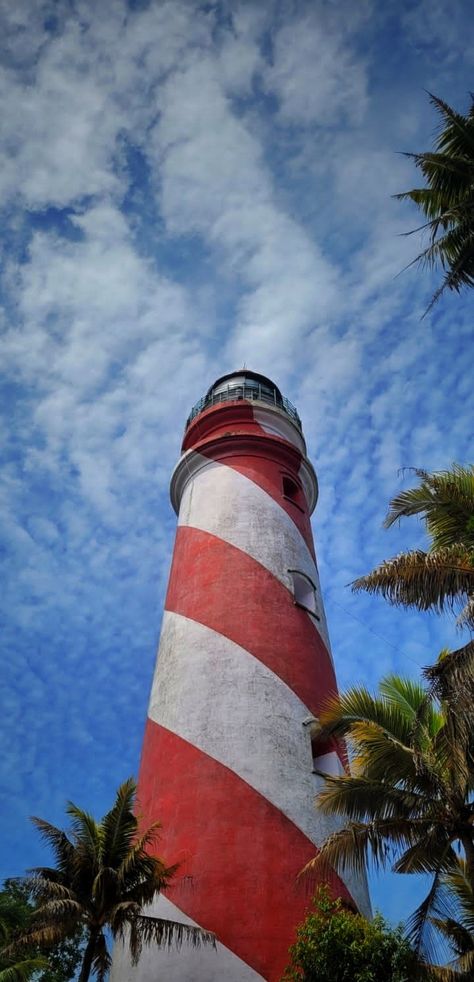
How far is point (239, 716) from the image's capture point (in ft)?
35.3

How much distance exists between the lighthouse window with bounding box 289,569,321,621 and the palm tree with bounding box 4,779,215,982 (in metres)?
5.42

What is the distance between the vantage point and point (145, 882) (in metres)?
8.61

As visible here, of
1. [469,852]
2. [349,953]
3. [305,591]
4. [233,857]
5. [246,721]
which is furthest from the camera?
[305,591]

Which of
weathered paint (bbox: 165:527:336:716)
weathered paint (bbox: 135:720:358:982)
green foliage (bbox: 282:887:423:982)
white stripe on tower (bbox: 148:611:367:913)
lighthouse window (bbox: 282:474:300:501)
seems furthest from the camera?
lighthouse window (bbox: 282:474:300:501)

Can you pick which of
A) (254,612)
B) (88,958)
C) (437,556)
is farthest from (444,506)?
(88,958)

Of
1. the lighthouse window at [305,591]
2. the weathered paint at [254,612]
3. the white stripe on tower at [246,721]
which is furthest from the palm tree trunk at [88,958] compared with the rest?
the lighthouse window at [305,591]

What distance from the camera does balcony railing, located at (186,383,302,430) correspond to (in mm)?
17312

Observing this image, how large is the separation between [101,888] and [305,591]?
21.9ft

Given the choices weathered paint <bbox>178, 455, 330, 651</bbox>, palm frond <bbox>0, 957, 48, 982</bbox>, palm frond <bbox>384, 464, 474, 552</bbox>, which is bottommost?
palm frond <bbox>0, 957, 48, 982</bbox>

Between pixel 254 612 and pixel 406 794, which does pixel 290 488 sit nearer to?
pixel 254 612

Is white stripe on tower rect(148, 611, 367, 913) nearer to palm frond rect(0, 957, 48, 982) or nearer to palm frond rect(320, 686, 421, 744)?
palm frond rect(320, 686, 421, 744)

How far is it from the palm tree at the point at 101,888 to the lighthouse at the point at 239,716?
539mm

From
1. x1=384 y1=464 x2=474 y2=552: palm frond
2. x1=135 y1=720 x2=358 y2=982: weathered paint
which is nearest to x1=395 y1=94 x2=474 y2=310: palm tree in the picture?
x1=384 y1=464 x2=474 y2=552: palm frond

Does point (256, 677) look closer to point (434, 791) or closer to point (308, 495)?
point (434, 791)
